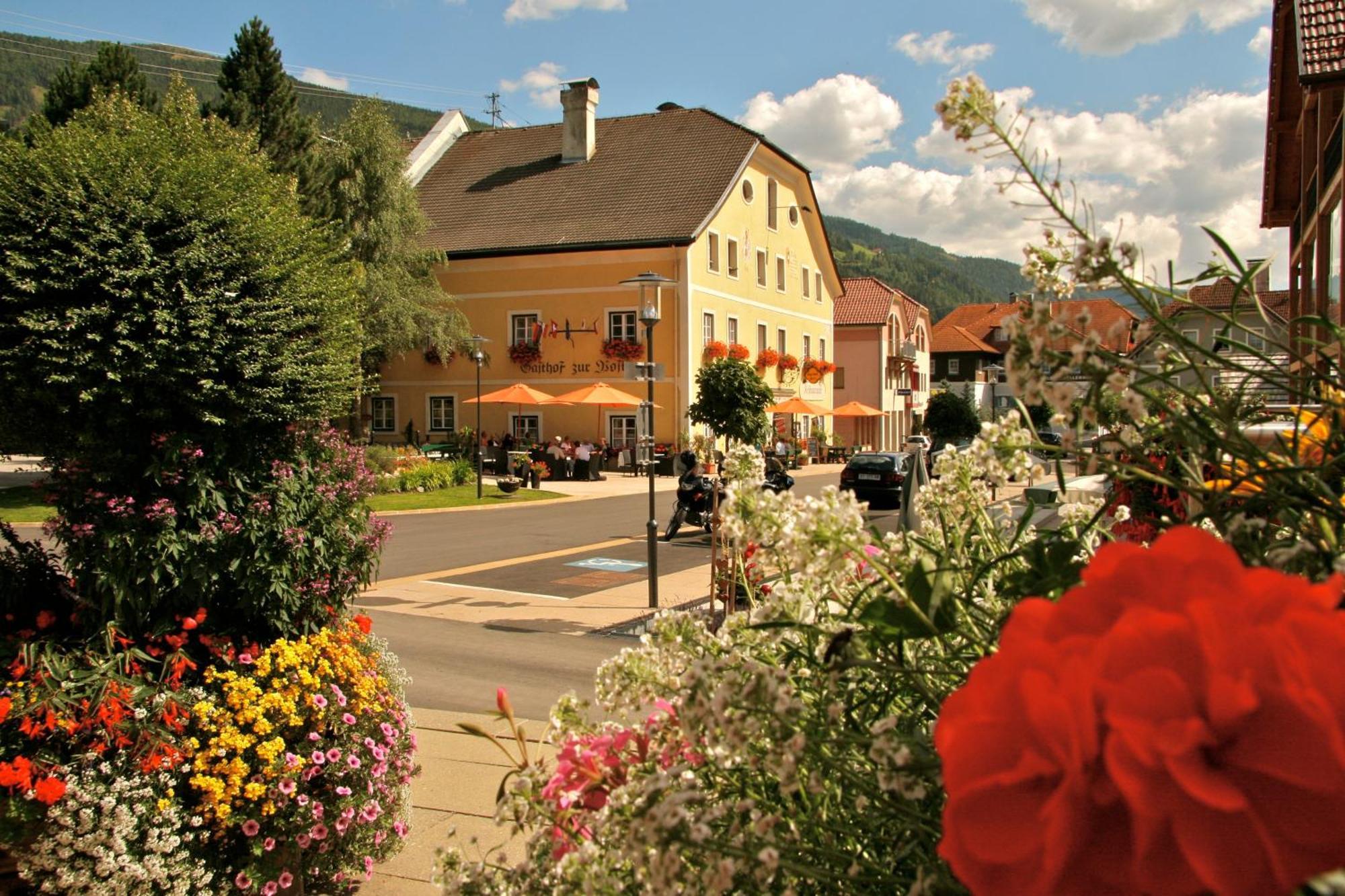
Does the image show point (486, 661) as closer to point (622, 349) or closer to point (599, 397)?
point (599, 397)

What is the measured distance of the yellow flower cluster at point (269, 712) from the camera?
12.6ft

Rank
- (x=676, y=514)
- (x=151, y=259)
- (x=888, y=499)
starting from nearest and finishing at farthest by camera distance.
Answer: (x=151, y=259) → (x=676, y=514) → (x=888, y=499)

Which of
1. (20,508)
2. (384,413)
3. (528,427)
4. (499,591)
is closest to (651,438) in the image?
(499,591)

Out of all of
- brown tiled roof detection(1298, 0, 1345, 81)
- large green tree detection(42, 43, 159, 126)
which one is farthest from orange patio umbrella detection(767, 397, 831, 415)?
brown tiled roof detection(1298, 0, 1345, 81)

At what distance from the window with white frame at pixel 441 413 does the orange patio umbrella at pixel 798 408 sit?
12.7m

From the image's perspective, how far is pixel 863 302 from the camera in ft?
189

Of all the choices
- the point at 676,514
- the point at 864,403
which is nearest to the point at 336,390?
the point at 676,514

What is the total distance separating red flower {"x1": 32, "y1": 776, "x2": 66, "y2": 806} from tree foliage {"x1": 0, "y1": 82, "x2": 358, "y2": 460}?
1384 millimetres

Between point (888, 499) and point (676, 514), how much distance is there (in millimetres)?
8798

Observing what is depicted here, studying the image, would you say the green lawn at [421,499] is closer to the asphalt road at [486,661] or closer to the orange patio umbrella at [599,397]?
the orange patio umbrella at [599,397]

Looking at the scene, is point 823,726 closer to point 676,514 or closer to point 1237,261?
point 1237,261

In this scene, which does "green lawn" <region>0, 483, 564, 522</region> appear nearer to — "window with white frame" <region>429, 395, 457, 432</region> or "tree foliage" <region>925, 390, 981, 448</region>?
"window with white frame" <region>429, 395, 457, 432</region>

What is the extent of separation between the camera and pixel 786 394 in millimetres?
45156

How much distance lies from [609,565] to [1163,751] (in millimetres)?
16228
